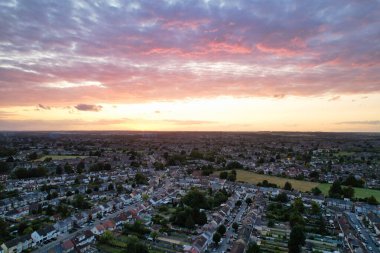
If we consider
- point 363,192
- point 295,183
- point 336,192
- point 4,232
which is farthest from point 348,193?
point 4,232

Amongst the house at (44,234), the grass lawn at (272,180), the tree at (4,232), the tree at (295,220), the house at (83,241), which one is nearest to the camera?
the house at (83,241)

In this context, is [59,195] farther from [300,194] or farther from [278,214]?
[300,194]

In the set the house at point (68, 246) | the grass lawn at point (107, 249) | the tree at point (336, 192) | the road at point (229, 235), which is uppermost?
the tree at point (336, 192)

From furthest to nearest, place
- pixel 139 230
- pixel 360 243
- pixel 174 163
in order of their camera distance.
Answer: pixel 174 163, pixel 139 230, pixel 360 243

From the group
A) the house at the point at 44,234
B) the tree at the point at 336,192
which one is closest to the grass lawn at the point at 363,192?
the tree at the point at 336,192

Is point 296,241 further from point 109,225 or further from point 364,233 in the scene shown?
point 109,225

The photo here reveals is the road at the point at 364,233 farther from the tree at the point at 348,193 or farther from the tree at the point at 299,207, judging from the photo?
the tree at the point at 348,193

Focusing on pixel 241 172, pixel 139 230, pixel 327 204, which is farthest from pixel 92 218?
pixel 241 172

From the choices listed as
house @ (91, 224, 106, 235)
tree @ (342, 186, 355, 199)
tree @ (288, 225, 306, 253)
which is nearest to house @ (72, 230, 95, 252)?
house @ (91, 224, 106, 235)
